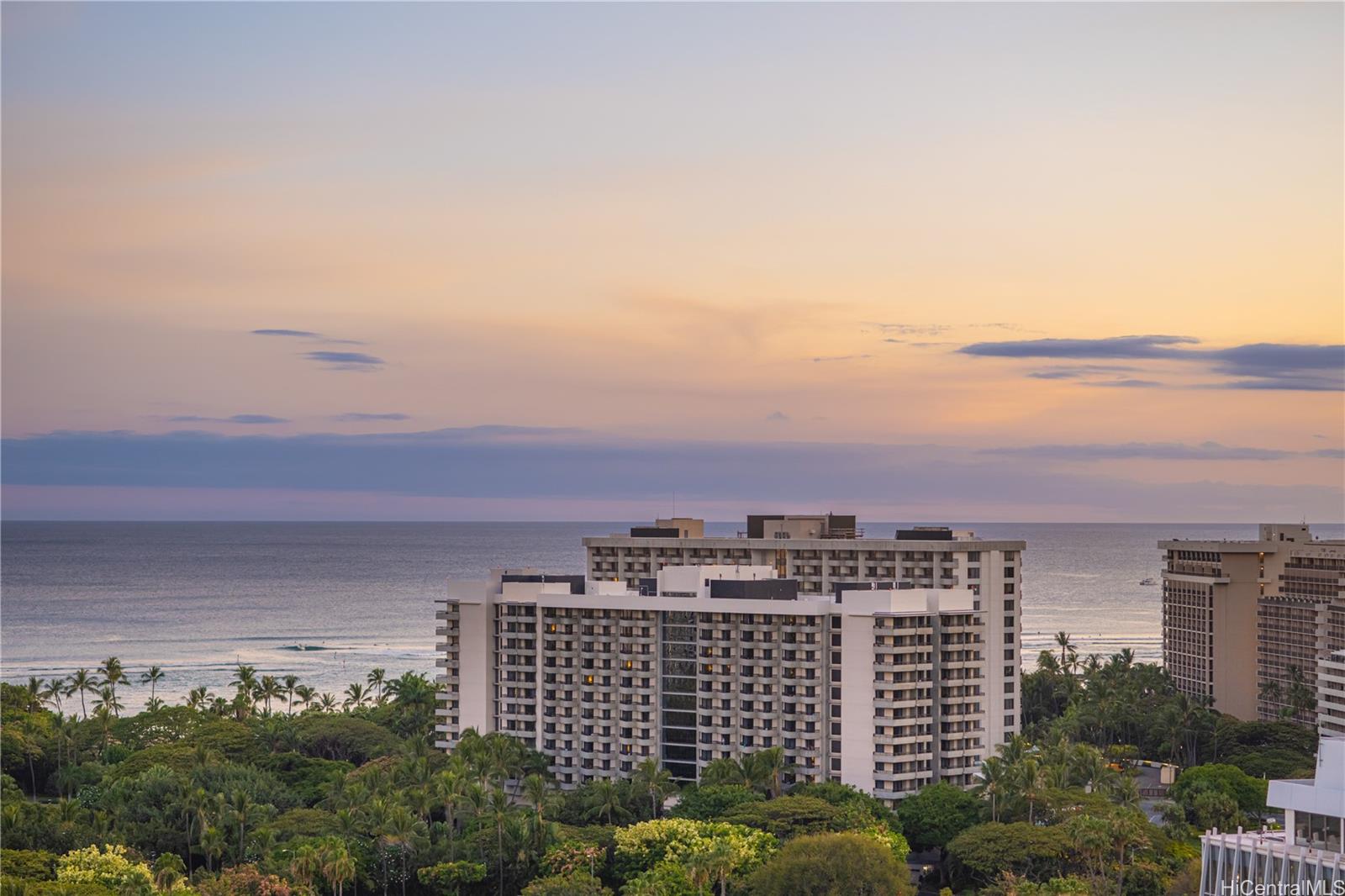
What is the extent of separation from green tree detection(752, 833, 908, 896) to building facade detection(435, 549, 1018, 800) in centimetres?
2760

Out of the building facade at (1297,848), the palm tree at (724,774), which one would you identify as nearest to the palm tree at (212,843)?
the palm tree at (724,774)

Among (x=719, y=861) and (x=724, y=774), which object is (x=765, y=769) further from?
(x=719, y=861)

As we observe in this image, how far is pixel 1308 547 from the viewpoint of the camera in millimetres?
159625

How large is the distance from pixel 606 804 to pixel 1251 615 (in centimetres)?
8610

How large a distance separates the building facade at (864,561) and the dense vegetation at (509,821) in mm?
8647

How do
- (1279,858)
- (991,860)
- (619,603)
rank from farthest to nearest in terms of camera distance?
1. (619,603)
2. (991,860)
3. (1279,858)

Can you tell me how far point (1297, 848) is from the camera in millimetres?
58500

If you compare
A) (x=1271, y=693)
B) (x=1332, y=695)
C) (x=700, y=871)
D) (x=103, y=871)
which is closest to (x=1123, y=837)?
(x=700, y=871)

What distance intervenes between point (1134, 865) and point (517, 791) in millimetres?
43644

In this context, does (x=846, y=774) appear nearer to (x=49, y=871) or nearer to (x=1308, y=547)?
(x=49, y=871)

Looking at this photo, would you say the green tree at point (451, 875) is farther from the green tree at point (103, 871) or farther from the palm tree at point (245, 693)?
the palm tree at point (245, 693)

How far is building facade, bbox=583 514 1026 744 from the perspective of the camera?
122375mm

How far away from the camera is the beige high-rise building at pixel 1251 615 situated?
15088cm

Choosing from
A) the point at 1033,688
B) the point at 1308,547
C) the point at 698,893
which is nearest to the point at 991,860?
the point at 698,893
